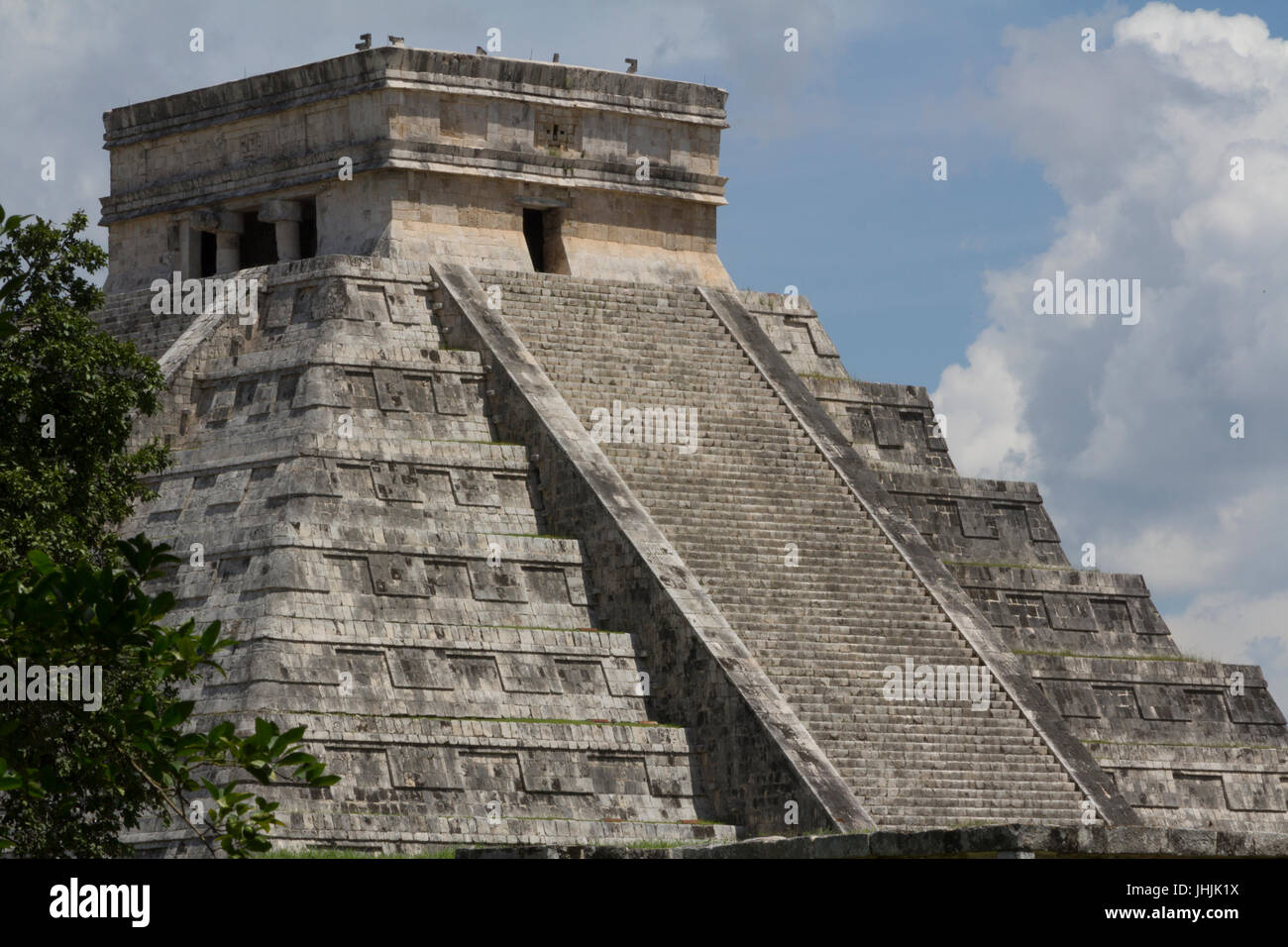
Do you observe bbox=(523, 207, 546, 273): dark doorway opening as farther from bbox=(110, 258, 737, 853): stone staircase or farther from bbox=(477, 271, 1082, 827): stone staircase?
bbox=(110, 258, 737, 853): stone staircase

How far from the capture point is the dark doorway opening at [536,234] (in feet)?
130

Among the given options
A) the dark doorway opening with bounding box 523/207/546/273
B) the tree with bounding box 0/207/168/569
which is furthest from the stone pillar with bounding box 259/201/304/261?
the tree with bounding box 0/207/168/569

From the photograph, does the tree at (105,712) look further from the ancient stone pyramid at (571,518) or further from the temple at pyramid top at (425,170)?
the temple at pyramid top at (425,170)

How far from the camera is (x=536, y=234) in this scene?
131 feet

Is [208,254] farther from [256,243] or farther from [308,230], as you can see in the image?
[308,230]

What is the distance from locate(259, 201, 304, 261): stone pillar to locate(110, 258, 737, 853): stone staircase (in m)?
3.14

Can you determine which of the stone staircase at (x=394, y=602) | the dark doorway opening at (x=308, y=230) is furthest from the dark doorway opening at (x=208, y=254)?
the stone staircase at (x=394, y=602)

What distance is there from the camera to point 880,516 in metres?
35.4

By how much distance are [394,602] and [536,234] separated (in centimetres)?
1047

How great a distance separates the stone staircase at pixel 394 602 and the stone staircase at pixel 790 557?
5.59ft

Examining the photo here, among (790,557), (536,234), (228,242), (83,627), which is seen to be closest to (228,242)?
(228,242)
